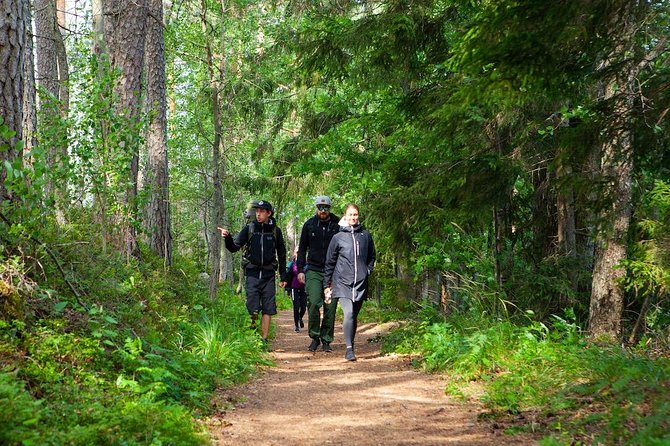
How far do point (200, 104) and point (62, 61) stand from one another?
4.68 meters

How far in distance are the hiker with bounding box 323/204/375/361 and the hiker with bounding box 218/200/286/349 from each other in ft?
3.38

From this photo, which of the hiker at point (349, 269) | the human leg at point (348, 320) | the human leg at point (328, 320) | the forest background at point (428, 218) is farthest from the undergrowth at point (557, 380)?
the human leg at point (328, 320)

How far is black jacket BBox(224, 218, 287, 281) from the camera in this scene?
9805 millimetres

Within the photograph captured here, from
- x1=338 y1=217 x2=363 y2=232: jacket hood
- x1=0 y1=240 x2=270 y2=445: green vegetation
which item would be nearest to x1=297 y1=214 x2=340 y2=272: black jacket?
x1=338 y1=217 x2=363 y2=232: jacket hood

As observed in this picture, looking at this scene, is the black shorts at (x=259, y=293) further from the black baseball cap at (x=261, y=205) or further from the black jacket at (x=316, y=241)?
the black baseball cap at (x=261, y=205)

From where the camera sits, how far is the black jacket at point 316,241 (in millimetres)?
10031

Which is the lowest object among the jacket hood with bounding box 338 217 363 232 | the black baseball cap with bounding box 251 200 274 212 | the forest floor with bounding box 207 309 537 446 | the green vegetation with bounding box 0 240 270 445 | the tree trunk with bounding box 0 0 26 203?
the forest floor with bounding box 207 309 537 446

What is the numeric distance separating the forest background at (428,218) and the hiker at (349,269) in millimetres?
778

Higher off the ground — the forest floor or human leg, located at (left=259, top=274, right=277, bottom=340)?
human leg, located at (left=259, top=274, right=277, bottom=340)

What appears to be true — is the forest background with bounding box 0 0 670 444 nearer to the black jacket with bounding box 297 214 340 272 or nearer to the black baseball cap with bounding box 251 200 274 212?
the black jacket with bounding box 297 214 340 272

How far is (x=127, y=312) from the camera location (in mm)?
6492

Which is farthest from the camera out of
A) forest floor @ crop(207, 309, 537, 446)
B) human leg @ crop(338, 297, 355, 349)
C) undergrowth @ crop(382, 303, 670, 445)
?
human leg @ crop(338, 297, 355, 349)

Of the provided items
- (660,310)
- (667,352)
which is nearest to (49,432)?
(667,352)

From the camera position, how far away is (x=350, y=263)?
9023 millimetres
